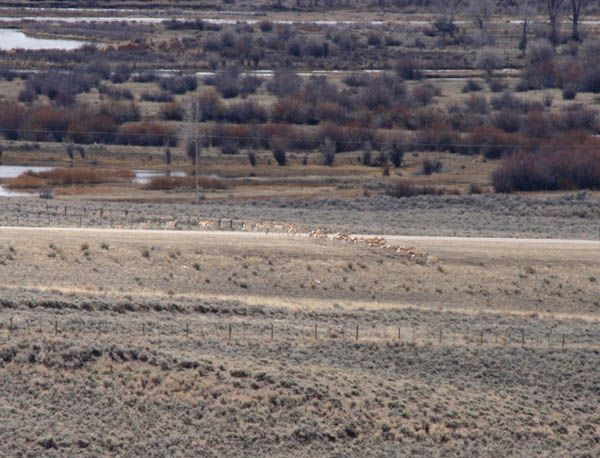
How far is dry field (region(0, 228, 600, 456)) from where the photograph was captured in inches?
859

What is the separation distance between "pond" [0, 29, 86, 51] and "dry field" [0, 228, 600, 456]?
74.8 m

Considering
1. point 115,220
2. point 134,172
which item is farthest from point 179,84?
point 115,220

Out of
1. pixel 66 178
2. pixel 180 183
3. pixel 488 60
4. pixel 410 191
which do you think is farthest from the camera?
pixel 488 60

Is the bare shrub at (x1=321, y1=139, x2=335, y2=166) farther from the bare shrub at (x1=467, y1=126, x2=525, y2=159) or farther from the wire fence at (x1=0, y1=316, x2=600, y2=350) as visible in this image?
the wire fence at (x1=0, y1=316, x2=600, y2=350)

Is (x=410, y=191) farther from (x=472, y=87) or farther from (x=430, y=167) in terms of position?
(x=472, y=87)

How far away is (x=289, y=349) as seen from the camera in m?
25.1

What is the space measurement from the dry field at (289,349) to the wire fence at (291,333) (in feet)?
0.24

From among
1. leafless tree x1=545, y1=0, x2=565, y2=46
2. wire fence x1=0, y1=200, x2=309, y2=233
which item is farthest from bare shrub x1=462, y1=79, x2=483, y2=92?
wire fence x1=0, y1=200, x2=309, y2=233

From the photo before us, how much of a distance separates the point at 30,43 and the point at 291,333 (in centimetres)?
9019

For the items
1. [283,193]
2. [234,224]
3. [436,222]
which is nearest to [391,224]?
[436,222]

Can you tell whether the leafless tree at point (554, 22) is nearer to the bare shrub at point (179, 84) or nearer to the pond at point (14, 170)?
the bare shrub at point (179, 84)

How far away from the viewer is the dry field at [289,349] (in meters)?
21.8

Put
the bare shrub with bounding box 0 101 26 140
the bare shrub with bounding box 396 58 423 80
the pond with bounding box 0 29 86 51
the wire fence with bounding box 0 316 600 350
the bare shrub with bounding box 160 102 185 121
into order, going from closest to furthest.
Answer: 1. the wire fence with bounding box 0 316 600 350
2. the bare shrub with bounding box 0 101 26 140
3. the bare shrub with bounding box 160 102 185 121
4. the bare shrub with bounding box 396 58 423 80
5. the pond with bounding box 0 29 86 51

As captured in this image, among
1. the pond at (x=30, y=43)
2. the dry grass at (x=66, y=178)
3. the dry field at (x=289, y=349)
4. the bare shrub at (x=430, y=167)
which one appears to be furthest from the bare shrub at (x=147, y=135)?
the pond at (x=30, y=43)
